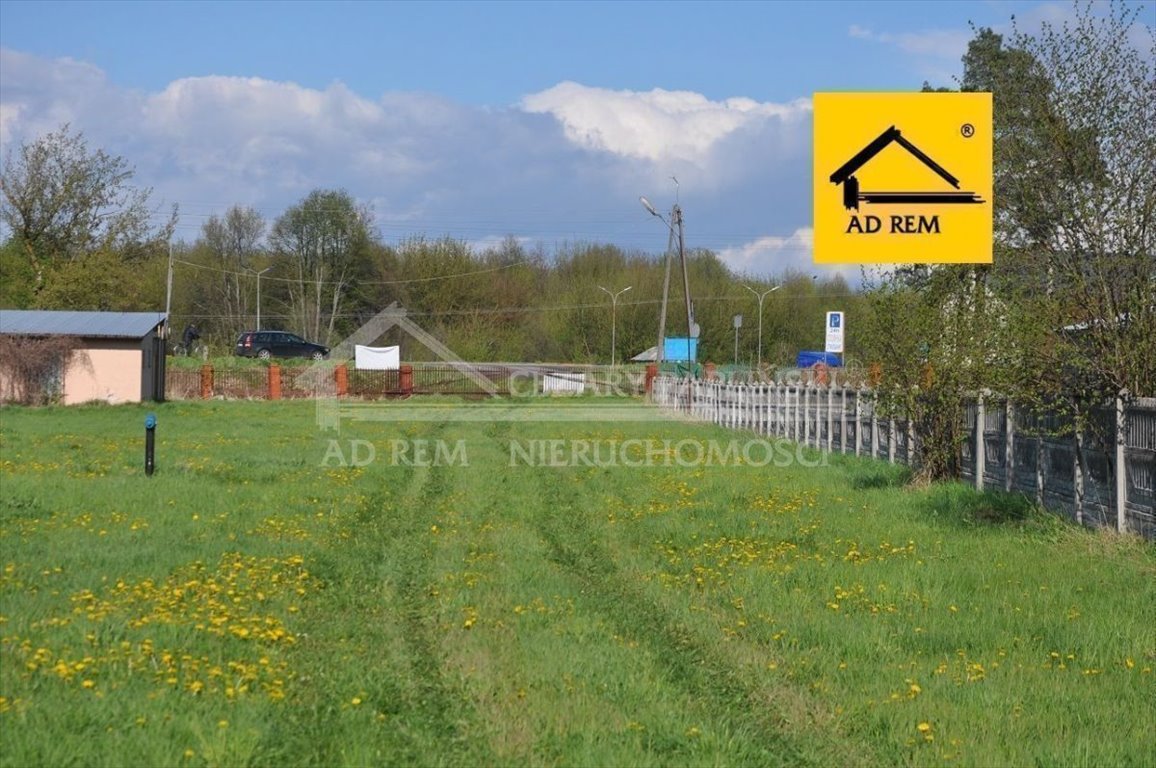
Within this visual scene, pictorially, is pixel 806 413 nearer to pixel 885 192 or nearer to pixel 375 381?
pixel 885 192

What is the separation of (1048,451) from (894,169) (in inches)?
166

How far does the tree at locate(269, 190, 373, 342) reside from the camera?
79.0m

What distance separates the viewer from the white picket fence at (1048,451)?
13102 millimetres

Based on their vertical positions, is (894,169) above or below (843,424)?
above

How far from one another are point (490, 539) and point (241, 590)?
4.13 metres

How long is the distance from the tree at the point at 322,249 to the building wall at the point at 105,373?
34.5 meters

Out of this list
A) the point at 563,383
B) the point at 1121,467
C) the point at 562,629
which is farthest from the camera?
the point at 563,383

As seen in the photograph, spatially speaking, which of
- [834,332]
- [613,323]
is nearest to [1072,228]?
[834,332]

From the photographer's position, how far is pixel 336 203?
7938 centimetres

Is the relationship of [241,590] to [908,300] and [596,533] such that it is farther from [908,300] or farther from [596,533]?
[908,300]

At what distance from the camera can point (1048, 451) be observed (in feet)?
50.2

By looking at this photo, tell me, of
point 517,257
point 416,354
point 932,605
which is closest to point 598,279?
point 517,257

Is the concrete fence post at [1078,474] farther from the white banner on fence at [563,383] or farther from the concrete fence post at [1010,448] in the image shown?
the white banner on fence at [563,383]

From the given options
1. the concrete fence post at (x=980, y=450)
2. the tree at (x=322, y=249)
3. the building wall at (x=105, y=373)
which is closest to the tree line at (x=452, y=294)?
the tree at (x=322, y=249)
